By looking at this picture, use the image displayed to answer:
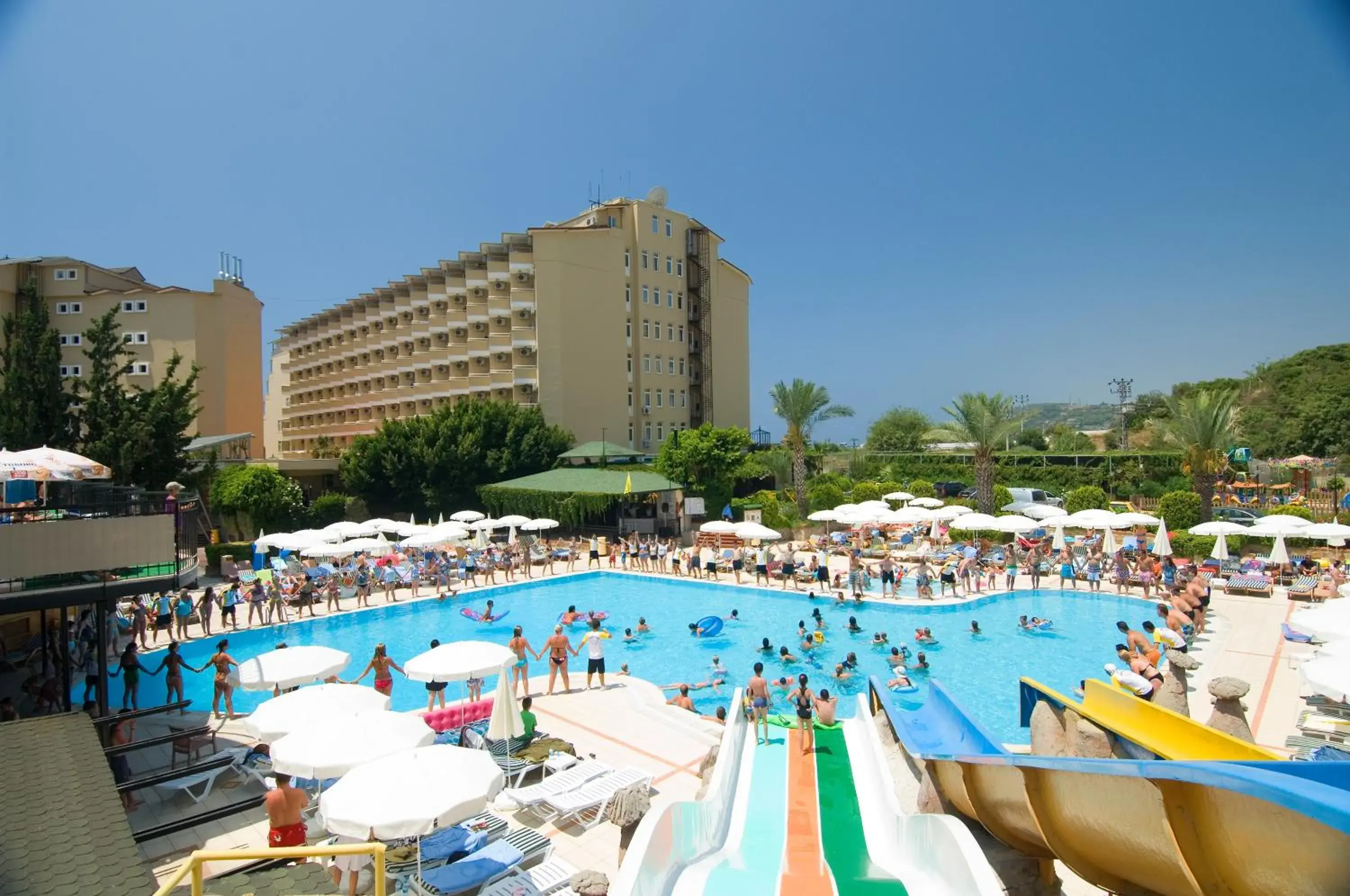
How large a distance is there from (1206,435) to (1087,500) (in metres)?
6.15

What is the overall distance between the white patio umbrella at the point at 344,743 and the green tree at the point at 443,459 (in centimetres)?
3088

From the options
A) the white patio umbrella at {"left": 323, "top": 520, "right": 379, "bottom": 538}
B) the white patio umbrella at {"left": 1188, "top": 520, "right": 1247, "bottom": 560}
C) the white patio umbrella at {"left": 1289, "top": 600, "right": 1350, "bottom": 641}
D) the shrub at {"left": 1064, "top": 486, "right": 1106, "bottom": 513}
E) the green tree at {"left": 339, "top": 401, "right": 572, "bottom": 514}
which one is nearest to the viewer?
the white patio umbrella at {"left": 1289, "top": 600, "right": 1350, "bottom": 641}

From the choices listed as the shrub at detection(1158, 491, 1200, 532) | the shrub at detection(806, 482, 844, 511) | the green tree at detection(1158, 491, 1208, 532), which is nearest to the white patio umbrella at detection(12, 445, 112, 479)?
the shrub at detection(806, 482, 844, 511)

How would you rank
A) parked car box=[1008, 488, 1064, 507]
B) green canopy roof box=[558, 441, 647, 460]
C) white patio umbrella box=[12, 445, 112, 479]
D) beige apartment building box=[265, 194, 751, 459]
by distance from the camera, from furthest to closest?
beige apartment building box=[265, 194, 751, 459] < green canopy roof box=[558, 441, 647, 460] < parked car box=[1008, 488, 1064, 507] < white patio umbrella box=[12, 445, 112, 479]

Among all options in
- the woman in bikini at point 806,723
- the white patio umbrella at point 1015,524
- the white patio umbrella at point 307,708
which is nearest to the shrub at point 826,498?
the white patio umbrella at point 1015,524

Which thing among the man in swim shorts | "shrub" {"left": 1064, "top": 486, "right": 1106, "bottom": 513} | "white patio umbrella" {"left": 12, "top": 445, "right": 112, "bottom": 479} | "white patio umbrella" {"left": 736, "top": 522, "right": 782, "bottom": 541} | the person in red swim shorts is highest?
"white patio umbrella" {"left": 12, "top": 445, "right": 112, "bottom": 479}

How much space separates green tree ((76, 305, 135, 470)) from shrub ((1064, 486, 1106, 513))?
1427 inches

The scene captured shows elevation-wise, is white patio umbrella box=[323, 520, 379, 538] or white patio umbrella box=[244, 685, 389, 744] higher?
white patio umbrella box=[323, 520, 379, 538]

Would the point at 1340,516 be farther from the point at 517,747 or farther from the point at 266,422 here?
the point at 266,422

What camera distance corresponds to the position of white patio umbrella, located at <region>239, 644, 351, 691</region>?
10141 mm

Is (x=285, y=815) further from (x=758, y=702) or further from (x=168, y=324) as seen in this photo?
(x=168, y=324)

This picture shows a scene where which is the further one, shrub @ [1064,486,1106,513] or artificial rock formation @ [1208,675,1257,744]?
shrub @ [1064,486,1106,513]

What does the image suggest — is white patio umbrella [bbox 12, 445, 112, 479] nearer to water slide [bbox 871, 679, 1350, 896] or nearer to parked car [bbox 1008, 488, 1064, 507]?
water slide [bbox 871, 679, 1350, 896]

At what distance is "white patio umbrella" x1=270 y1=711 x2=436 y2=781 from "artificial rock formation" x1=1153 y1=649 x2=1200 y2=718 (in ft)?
27.8
